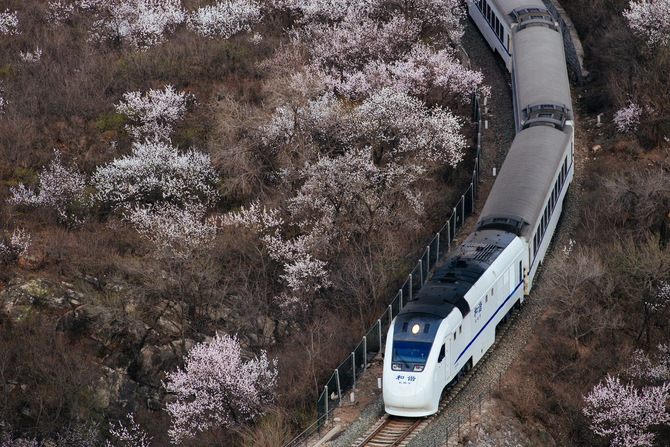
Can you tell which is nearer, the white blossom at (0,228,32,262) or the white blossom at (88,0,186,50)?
the white blossom at (0,228,32,262)

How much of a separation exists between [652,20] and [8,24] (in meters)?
44.6

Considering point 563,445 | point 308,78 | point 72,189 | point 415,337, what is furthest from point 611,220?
point 72,189

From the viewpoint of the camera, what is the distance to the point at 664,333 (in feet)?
92.2

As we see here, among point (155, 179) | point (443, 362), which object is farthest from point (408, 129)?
point (443, 362)

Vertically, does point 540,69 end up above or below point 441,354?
above

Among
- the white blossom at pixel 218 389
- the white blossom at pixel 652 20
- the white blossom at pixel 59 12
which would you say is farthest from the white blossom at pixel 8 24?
the white blossom at pixel 652 20

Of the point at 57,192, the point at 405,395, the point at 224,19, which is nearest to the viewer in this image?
the point at 405,395

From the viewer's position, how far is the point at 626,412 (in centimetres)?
2472

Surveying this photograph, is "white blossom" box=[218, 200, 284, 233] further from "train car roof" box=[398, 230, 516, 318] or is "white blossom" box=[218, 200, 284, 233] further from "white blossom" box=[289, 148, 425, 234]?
"train car roof" box=[398, 230, 516, 318]

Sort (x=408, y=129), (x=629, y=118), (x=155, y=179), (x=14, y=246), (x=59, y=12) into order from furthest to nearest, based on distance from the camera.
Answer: (x=59, y=12), (x=155, y=179), (x=408, y=129), (x=629, y=118), (x=14, y=246)

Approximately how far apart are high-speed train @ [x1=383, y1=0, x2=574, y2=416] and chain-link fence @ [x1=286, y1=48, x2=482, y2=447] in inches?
132

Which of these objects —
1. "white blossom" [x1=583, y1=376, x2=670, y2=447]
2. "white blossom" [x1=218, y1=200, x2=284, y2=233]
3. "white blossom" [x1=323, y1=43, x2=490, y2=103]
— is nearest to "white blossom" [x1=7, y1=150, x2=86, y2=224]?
"white blossom" [x1=218, y1=200, x2=284, y2=233]

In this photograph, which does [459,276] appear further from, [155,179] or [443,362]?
[155,179]

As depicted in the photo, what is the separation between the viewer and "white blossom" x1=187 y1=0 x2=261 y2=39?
5525cm
